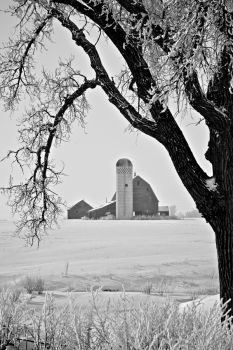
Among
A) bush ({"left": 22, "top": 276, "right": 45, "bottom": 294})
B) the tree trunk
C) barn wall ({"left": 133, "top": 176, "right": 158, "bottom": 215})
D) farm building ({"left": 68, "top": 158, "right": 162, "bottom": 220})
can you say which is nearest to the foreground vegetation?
the tree trunk

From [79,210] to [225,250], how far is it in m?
38.4

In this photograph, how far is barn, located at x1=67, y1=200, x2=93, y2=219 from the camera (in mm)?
42781

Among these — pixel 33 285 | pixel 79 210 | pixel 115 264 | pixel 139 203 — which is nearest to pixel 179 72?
pixel 33 285

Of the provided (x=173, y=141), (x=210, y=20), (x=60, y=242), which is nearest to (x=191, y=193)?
(x=173, y=141)

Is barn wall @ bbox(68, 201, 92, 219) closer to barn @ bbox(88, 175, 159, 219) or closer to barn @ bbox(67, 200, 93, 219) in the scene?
barn @ bbox(67, 200, 93, 219)

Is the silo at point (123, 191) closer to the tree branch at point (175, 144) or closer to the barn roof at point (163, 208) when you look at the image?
the barn roof at point (163, 208)

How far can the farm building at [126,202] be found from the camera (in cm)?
3491

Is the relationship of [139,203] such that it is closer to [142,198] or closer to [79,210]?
[142,198]

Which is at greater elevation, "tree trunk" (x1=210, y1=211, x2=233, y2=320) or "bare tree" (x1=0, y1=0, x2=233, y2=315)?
"bare tree" (x1=0, y1=0, x2=233, y2=315)

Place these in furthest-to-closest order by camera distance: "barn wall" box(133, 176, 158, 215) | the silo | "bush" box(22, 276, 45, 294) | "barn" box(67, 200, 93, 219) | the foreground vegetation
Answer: "barn" box(67, 200, 93, 219) < "barn wall" box(133, 176, 158, 215) < the silo < "bush" box(22, 276, 45, 294) < the foreground vegetation

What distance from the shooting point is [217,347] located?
315 cm

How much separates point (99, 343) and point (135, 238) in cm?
1484

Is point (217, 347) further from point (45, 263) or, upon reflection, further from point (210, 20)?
point (45, 263)

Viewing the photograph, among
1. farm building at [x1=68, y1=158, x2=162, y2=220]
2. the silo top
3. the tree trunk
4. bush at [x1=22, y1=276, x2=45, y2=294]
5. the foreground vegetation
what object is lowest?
bush at [x1=22, y1=276, x2=45, y2=294]
